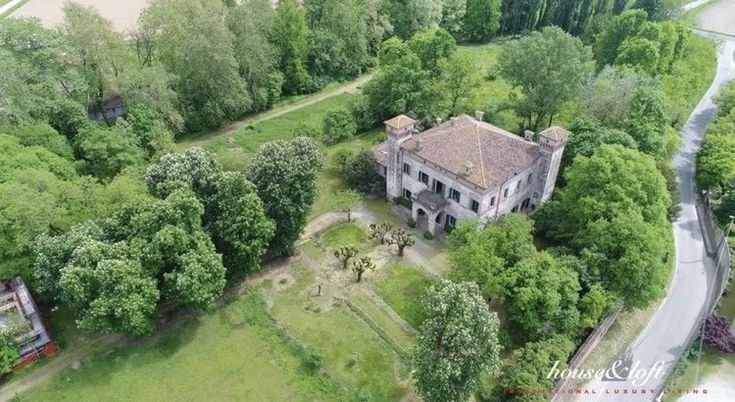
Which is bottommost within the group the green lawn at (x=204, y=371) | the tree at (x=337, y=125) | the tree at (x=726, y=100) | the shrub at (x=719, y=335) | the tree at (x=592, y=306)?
the green lawn at (x=204, y=371)

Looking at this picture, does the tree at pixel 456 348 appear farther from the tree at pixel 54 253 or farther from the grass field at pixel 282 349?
the tree at pixel 54 253

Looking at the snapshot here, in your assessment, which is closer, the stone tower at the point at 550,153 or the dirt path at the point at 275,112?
the stone tower at the point at 550,153

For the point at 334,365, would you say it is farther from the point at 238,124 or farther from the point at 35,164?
the point at 238,124

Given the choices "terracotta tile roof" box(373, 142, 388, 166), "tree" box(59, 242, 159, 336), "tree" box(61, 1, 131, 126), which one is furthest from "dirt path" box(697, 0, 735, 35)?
"tree" box(59, 242, 159, 336)

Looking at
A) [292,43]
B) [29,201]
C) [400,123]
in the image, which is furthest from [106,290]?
[292,43]

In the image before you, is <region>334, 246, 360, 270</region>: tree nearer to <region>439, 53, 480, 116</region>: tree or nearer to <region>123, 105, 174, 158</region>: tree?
<region>123, 105, 174, 158</region>: tree

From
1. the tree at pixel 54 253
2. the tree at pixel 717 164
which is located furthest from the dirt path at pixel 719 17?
the tree at pixel 54 253

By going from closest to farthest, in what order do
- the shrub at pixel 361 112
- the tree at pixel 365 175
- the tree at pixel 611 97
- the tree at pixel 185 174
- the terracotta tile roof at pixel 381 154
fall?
1. the tree at pixel 185 174
2. the terracotta tile roof at pixel 381 154
3. the tree at pixel 365 175
4. the tree at pixel 611 97
5. the shrub at pixel 361 112
